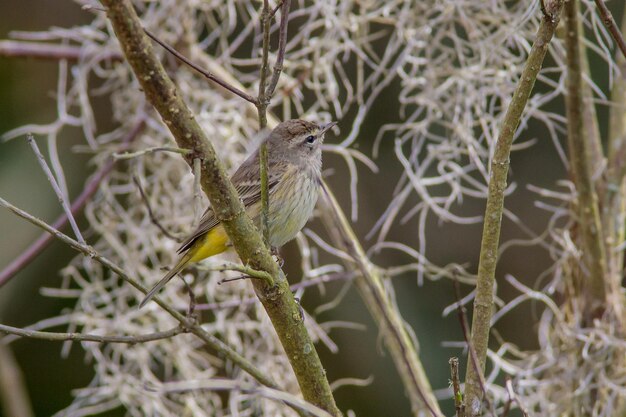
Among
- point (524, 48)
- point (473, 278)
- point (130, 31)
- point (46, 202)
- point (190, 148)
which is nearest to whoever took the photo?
point (130, 31)

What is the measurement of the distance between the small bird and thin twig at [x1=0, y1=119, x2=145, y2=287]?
2.25ft

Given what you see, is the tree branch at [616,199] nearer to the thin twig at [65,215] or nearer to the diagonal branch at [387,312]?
the diagonal branch at [387,312]

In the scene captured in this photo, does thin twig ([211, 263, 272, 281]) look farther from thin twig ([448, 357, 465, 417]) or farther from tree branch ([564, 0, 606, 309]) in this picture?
tree branch ([564, 0, 606, 309])

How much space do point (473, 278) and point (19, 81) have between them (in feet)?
13.9

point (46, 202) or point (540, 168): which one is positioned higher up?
point (46, 202)

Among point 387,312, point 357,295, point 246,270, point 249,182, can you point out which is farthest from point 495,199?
point 357,295

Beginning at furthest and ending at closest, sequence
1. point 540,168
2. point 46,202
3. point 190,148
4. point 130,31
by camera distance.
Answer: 1. point 540,168
2. point 46,202
3. point 190,148
4. point 130,31

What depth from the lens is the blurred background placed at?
6.16 metres

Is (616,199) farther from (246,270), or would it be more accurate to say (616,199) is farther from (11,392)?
(11,392)

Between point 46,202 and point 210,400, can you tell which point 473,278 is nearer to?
point 210,400

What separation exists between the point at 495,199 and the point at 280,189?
1.56 m

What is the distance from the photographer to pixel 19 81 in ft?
21.6

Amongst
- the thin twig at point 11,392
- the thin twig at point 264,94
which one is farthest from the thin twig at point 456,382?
the thin twig at point 11,392

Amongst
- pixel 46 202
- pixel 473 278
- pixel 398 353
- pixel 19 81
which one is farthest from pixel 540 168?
pixel 19 81
